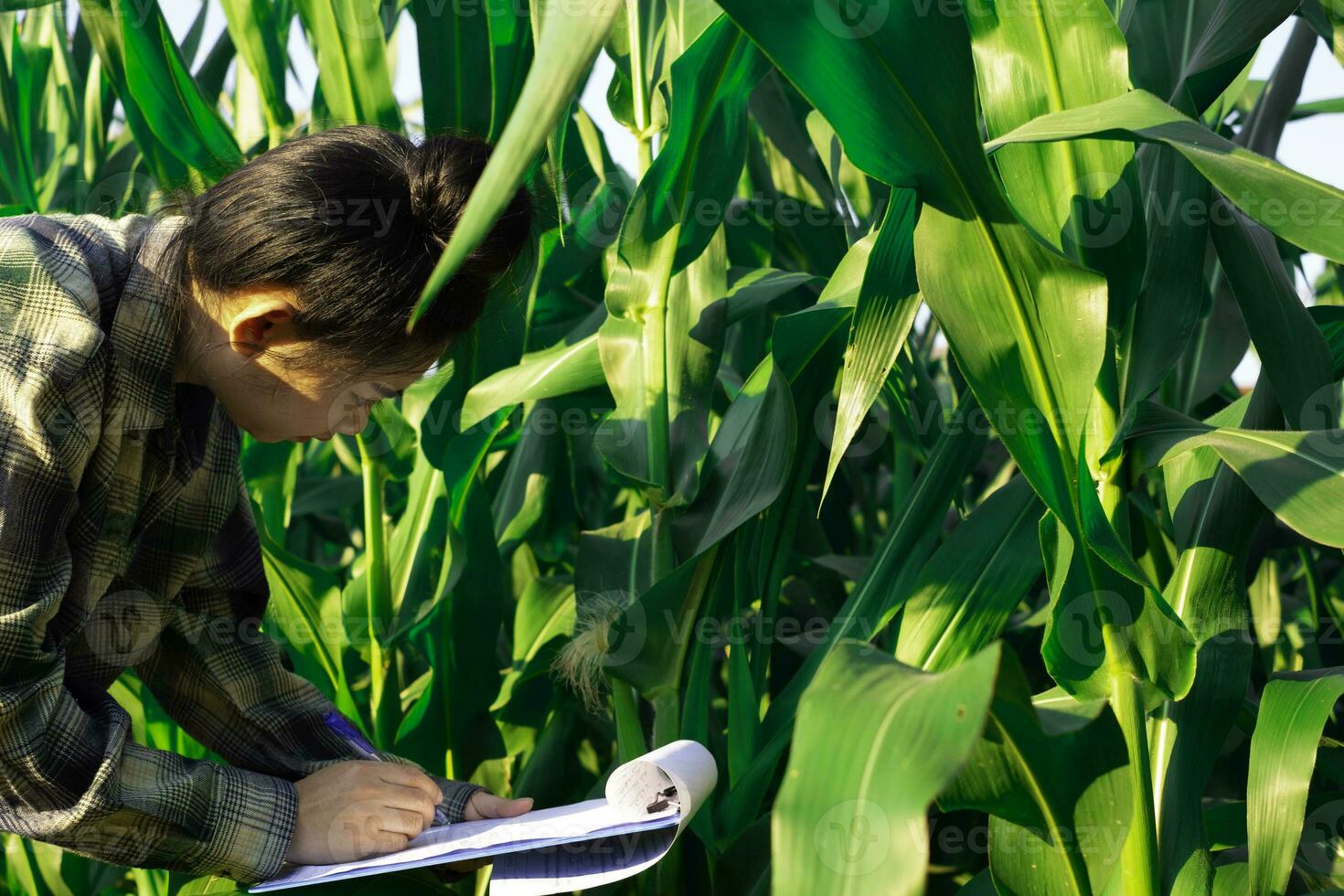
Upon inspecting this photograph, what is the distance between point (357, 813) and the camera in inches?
34.8

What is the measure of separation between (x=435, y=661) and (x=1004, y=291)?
83 centimetres

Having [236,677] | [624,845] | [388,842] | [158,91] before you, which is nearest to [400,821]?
[388,842]

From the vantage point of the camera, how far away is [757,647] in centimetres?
121

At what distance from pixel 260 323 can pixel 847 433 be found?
16.1 inches

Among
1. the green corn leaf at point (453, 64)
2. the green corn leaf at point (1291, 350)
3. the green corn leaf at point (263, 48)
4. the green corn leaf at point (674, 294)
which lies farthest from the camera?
the green corn leaf at point (263, 48)

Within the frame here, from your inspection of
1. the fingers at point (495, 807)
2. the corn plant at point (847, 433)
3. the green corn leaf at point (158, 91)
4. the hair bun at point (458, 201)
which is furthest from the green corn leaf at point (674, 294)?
the green corn leaf at point (158, 91)

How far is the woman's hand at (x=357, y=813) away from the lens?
0.87 metres

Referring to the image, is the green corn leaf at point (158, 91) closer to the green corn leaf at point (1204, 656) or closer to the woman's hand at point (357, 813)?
the woman's hand at point (357, 813)

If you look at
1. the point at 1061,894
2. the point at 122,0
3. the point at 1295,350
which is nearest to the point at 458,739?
the point at 1061,894

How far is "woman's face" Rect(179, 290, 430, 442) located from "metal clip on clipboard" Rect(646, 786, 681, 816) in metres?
0.36

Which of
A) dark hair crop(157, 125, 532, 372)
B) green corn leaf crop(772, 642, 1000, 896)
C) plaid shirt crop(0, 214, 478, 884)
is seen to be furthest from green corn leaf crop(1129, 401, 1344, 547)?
plaid shirt crop(0, 214, 478, 884)

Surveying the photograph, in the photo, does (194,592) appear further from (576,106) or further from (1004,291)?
(576,106)

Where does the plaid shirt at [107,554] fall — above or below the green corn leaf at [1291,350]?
below

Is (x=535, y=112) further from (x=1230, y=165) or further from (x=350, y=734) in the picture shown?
(x=350, y=734)
